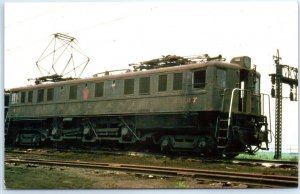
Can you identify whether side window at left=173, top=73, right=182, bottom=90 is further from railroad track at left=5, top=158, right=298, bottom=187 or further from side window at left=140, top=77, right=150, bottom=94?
railroad track at left=5, top=158, right=298, bottom=187

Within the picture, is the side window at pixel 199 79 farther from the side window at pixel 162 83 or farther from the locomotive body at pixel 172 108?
the side window at pixel 162 83

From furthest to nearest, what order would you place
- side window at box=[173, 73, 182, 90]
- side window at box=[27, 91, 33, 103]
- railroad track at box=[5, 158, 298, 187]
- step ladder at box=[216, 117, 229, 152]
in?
side window at box=[27, 91, 33, 103] → side window at box=[173, 73, 182, 90] → step ladder at box=[216, 117, 229, 152] → railroad track at box=[5, 158, 298, 187]

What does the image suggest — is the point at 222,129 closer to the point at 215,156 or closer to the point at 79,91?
the point at 215,156

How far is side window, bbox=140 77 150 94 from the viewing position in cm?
1112

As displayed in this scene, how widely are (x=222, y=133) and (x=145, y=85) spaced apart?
2418 mm

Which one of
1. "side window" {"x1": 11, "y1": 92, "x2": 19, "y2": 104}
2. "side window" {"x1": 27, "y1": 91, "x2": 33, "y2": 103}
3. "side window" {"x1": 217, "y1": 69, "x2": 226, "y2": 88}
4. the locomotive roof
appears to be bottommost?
"side window" {"x1": 11, "y1": 92, "x2": 19, "y2": 104}

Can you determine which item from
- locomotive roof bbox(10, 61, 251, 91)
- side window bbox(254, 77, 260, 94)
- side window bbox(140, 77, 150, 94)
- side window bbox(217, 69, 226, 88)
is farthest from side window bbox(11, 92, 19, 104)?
side window bbox(254, 77, 260, 94)

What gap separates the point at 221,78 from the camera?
10250mm

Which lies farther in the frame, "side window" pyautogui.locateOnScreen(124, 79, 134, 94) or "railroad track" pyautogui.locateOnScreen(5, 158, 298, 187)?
"side window" pyautogui.locateOnScreen(124, 79, 134, 94)

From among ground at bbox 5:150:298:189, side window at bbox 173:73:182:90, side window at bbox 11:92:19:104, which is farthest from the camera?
side window at bbox 11:92:19:104

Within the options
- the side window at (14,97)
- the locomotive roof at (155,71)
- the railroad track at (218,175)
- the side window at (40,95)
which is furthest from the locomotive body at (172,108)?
the railroad track at (218,175)

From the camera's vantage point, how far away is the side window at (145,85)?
36.5 ft

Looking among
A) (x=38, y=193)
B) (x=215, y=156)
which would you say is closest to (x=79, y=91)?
(x=215, y=156)

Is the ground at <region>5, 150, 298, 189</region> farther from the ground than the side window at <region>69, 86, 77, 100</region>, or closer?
closer
